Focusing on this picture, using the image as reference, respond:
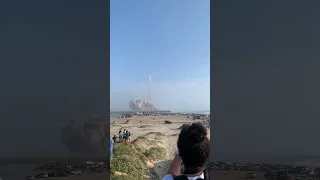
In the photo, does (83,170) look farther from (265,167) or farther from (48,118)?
(265,167)

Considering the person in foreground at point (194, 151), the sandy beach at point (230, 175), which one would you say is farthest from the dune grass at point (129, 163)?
the person in foreground at point (194, 151)

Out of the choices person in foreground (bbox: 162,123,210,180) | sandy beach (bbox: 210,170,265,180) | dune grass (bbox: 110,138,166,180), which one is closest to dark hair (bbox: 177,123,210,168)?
person in foreground (bbox: 162,123,210,180)

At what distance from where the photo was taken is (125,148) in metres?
12.4

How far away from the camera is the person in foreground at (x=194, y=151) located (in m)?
1.23

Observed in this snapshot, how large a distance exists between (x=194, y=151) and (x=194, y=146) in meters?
0.02

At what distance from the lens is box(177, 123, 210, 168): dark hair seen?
1.23m

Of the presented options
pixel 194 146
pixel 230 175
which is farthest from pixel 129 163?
pixel 194 146

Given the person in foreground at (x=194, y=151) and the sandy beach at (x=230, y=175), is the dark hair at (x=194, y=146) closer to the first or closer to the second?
the person in foreground at (x=194, y=151)

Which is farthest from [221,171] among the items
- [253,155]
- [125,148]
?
[125,148]

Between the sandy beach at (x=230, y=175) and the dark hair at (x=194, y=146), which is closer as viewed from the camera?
the dark hair at (x=194, y=146)

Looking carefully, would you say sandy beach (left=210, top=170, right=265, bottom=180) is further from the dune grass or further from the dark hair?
the dark hair

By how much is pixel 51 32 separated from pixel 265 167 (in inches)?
161

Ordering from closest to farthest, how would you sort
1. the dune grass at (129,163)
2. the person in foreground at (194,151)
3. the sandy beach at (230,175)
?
the person in foreground at (194,151), the sandy beach at (230,175), the dune grass at (129,163)

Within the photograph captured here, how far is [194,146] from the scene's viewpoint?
123cm
